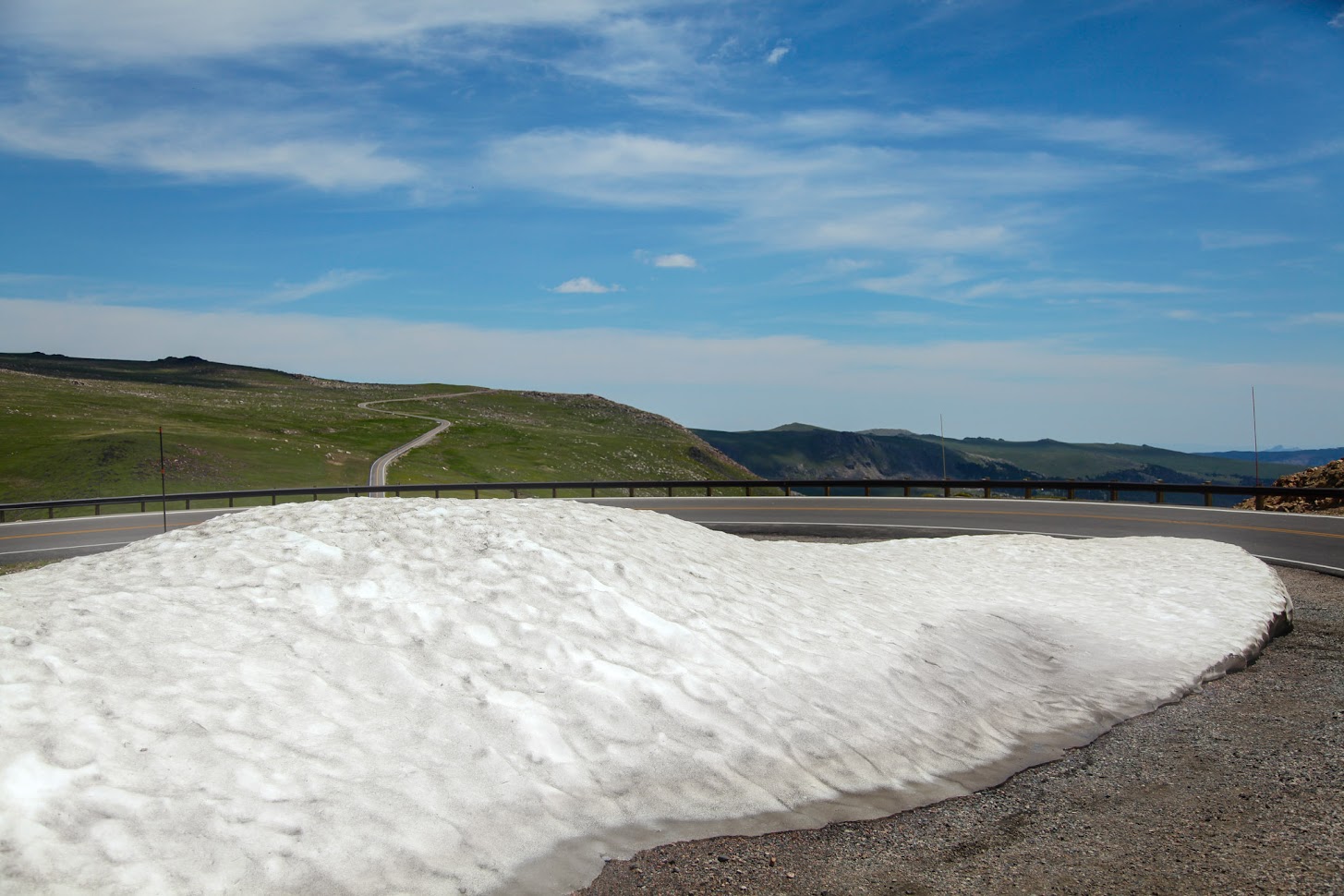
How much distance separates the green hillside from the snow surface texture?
59842mm

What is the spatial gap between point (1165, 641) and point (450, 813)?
8.89 metres

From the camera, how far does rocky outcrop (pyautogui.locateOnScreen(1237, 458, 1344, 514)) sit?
31703mm

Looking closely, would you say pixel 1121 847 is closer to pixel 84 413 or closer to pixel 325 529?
pixel 325 529

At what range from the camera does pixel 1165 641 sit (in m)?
10.7

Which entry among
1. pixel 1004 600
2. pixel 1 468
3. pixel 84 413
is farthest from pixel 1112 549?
pixel 84 413

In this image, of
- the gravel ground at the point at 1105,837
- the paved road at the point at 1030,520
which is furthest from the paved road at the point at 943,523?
the gravel ground at the point at 1105,837

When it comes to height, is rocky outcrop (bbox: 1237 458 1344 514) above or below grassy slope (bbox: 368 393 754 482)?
below

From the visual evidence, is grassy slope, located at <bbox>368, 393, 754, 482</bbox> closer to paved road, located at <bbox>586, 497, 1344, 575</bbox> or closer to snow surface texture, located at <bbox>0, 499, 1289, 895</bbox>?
paved road, located at <bbox>586, 497, 1344, 575</bbox>

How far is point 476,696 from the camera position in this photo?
6.79 metres

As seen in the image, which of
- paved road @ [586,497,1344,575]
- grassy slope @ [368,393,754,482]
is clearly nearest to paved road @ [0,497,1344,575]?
paved road @ [586,497,1344,575]

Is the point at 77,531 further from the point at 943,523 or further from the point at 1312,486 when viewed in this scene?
the point at 1312,486

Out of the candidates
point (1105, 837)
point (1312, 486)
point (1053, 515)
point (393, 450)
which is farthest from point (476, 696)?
point (393, 450)

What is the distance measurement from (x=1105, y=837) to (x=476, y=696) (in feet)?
14.8

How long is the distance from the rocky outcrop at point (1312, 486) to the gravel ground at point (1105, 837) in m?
28.7
